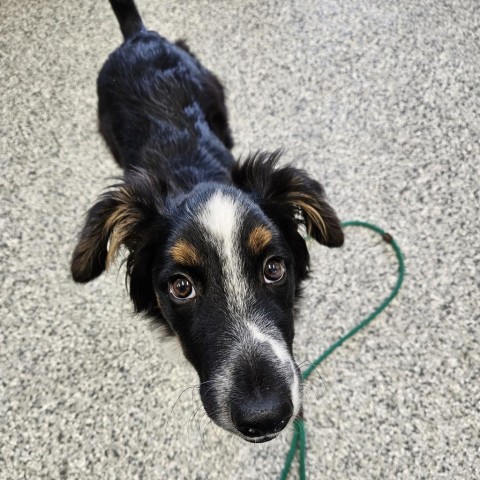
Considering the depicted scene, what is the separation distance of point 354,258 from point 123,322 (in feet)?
3.52

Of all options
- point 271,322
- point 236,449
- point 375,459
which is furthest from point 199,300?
point 375,459

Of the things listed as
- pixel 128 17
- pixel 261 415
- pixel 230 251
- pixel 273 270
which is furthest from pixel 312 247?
pixel 128 17

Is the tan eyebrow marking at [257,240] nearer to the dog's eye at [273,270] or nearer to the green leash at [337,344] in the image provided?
the dog's eye at [273,270]

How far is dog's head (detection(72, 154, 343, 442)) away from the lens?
3.93 feet

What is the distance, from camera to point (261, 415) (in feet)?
3.70

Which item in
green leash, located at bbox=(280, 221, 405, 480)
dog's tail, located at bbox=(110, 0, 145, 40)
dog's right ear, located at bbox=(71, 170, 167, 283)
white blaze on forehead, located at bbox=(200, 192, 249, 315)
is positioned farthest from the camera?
dog's tail, located at bbox=(110, 0, 145, 40)

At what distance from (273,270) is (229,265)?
0.16 m

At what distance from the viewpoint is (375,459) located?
5.77ft

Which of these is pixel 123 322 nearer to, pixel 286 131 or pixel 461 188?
pixel 286 131

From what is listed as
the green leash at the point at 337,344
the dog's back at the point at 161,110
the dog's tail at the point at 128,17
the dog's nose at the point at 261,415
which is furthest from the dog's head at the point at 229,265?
the dog's tail at the point at 128,17

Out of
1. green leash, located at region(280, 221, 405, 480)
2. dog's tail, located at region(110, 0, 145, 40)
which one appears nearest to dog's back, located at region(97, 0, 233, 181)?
dog's tail, located at region(110, 0, 145, 40)

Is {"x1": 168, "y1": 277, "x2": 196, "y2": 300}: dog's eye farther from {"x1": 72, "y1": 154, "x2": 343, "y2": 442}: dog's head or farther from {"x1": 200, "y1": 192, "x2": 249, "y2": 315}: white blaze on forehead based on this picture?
{"x1": 200, "y1": 192, "x2": 249, "y2": 315}: white blaze on forehead

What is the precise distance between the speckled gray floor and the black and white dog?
508 mm

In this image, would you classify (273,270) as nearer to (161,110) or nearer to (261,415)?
(261,415)
